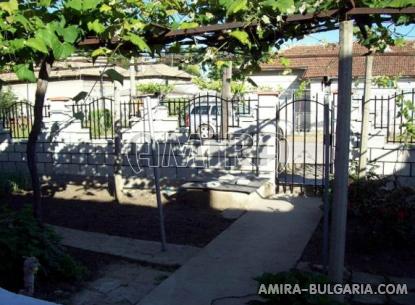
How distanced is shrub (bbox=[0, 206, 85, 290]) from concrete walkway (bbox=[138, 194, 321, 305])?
0.84 m

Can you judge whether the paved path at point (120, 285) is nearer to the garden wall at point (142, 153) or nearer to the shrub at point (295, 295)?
the shrub at point (295, 295)

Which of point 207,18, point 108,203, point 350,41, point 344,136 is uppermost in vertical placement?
point 207,18

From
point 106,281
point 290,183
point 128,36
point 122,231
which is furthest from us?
point 290,183

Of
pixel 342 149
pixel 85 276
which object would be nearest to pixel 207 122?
pixel 85 276

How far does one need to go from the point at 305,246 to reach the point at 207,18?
293 centimetres

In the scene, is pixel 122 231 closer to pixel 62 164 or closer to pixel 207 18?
pixel 207 18

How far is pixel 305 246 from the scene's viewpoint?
5.79m

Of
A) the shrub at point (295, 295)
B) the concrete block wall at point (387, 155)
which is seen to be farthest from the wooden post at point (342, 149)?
the concrete block wall at point (387, 155)

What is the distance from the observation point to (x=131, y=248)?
5828 mm

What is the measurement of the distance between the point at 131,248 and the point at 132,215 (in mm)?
1752

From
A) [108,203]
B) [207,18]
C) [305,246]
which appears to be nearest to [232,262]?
[305,246]

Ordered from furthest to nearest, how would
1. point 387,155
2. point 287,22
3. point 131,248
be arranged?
point 387,155 → point 131,248 → point 287,22

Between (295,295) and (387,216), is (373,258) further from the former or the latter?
(295,295)

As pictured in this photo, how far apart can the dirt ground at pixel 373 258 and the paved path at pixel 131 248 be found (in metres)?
1.33
